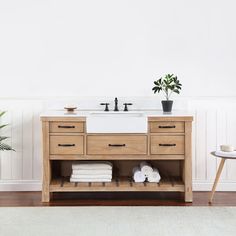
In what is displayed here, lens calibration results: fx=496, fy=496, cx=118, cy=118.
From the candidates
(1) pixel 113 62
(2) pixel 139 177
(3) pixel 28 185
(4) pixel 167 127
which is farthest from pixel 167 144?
(3) pixel 28 185

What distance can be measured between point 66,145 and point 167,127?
84cm

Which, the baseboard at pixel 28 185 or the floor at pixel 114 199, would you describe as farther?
the baseboard at pixel 28 185

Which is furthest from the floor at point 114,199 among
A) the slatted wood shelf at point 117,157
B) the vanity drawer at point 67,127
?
the vanity drawer at point 67,127

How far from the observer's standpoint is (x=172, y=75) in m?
4.34

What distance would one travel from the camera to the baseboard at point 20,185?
4.54 metres

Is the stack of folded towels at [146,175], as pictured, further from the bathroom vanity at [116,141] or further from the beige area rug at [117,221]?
the beige area rug at [117,221]

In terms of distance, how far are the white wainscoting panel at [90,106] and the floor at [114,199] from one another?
0.14 metres

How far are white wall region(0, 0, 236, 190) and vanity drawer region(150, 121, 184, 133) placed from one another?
496 mm

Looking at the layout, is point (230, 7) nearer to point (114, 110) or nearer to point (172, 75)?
point (172, 75)

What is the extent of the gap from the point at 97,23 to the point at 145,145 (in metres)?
1.25

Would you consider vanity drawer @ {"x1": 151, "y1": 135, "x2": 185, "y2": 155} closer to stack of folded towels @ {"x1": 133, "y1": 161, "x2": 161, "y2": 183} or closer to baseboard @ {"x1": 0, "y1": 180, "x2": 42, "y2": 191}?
stack of folded towels @ {"x1": 133, "y1": 161, "x2": 161, "y2": 183}

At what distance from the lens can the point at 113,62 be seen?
4543 mm

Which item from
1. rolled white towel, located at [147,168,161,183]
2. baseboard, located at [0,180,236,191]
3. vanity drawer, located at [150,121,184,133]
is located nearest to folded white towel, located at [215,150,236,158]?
vanity drawer, located at [150,121,184,133]

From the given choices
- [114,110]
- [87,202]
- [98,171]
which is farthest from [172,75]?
[87,202]
